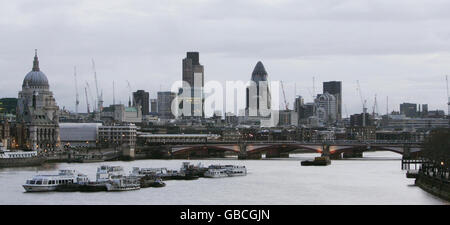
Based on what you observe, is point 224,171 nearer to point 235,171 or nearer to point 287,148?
point 235,171

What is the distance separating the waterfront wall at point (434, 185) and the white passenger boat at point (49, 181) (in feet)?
81.6

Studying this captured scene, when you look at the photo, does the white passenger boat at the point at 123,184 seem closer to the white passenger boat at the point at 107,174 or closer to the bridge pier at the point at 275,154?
the white passenger boat at the point at 107,174

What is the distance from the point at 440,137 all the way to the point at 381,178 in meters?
6.99

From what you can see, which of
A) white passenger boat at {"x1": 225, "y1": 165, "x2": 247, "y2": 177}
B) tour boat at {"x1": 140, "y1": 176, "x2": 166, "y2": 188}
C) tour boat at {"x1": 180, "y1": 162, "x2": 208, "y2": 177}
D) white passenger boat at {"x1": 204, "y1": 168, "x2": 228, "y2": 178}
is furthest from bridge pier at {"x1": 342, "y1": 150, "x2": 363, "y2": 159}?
tour boat at {"x1": 140, "y1": 176, "x2": 166, "y2": 188}

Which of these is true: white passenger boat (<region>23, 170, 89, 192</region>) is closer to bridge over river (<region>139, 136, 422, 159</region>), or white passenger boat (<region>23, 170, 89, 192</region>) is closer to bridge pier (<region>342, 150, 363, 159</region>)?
bridge over river (<region>139, 136, 422, 159</region>)

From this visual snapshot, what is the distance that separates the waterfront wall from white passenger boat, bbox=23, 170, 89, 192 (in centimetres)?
2486

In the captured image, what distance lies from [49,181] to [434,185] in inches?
1076

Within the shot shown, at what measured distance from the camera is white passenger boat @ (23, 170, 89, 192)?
64062 mm

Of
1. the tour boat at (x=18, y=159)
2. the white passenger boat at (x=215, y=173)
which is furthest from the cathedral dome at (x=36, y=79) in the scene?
the white passenger boat at (x=215, y=173)

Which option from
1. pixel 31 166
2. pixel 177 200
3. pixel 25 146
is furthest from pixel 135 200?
pixel 25 146

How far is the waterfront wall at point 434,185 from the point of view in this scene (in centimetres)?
5626
